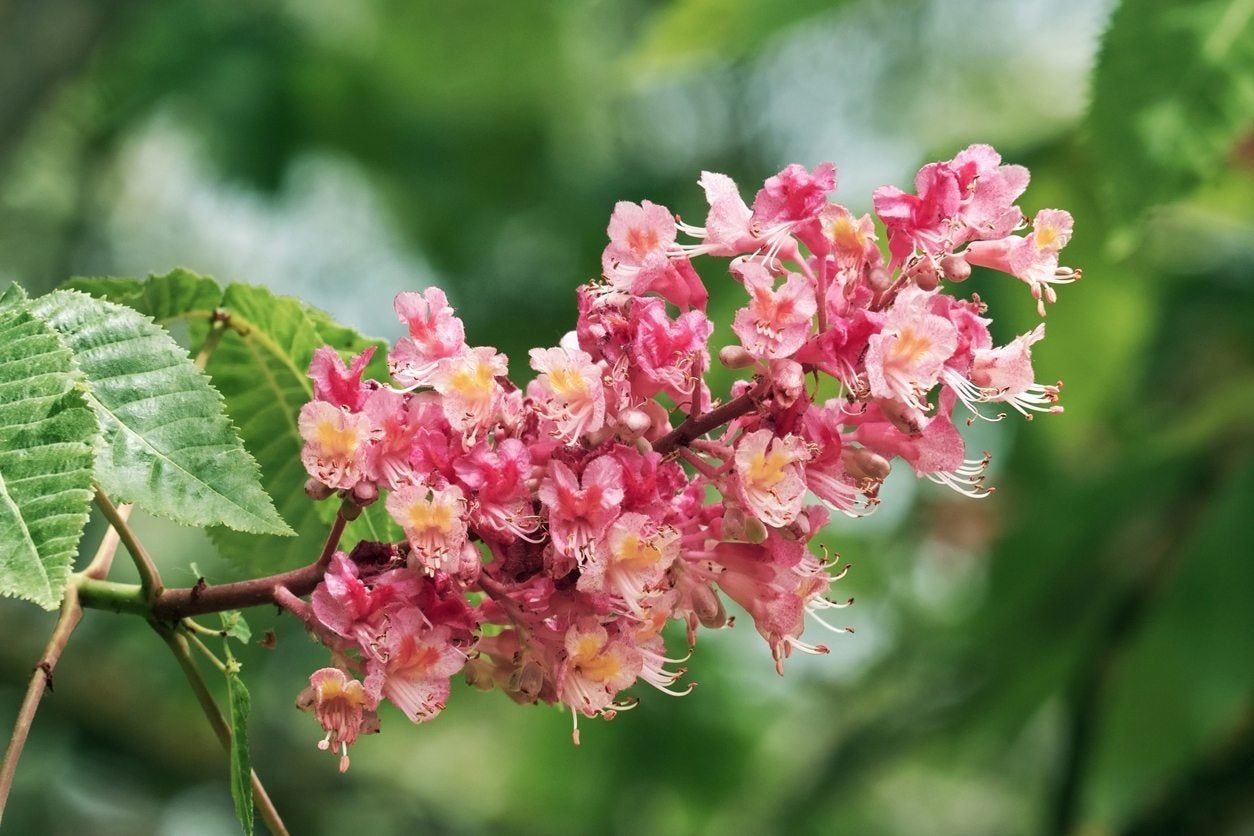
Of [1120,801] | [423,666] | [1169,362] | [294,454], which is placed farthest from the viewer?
[1169,362]

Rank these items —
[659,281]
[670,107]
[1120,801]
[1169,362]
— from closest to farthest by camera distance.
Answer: [659,281] → [1120,801] → [1169,362] → [670,107]

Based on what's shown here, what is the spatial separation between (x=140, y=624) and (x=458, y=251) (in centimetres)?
235

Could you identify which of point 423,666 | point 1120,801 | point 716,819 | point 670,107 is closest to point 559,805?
point 716,819

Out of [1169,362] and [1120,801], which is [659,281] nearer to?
[1120,801]

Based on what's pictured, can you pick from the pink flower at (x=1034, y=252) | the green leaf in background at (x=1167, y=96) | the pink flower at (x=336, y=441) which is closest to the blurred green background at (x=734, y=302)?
the green leaf in background at (x=1167, y=96)

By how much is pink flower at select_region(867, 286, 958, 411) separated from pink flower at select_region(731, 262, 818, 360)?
Answer: 0.08 m

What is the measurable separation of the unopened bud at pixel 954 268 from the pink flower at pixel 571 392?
1.36 feet

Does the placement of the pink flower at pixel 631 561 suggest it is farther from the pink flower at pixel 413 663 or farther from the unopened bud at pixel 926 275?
the unopened bud at pixel 926 275

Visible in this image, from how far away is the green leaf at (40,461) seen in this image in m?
1.48

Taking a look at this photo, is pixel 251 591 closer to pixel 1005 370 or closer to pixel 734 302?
pixel 1005 370

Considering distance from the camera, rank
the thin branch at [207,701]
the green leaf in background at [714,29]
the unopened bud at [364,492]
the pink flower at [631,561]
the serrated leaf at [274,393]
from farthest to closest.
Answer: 1. the green leaf in background at [714,29]
2. the serrated leaf at [274,393]
3. the thin branch at [207,701]
4. the unopened bud at [364,492]
5. the pink flower at [631,561]

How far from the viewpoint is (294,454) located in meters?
2.28

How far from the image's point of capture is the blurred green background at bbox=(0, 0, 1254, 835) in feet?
14.0

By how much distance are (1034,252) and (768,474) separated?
0.46 meters
